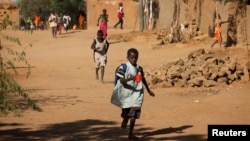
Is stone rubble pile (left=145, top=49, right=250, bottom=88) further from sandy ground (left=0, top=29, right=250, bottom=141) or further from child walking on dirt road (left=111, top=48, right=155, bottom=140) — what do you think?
child walking on dirt road (left=111, top=48, right=155, bottom=140)

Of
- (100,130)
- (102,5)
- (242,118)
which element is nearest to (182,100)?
(242,118)

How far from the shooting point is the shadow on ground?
24.8 ft

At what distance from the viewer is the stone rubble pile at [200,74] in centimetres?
1250

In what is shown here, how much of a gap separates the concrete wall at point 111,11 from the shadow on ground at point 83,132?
25892mm

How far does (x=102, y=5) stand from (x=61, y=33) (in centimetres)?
387

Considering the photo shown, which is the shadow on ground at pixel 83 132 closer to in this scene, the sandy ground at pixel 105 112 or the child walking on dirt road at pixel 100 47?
the sandy ground at pixel 105 112

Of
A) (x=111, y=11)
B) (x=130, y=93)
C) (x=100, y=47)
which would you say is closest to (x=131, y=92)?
(x=130, y=93)

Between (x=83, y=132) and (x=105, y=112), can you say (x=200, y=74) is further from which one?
(x=83, y=132)

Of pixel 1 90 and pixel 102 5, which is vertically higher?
pixel 102 5

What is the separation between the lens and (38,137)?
303 inches

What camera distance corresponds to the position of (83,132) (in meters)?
8.04

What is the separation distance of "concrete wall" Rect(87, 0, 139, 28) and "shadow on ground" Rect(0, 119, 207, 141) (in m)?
25.9

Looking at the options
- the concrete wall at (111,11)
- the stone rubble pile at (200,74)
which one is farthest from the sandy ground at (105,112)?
the concrete wall at (111,11)

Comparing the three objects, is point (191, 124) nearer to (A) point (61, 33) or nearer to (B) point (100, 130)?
(B) point (100, 130)
